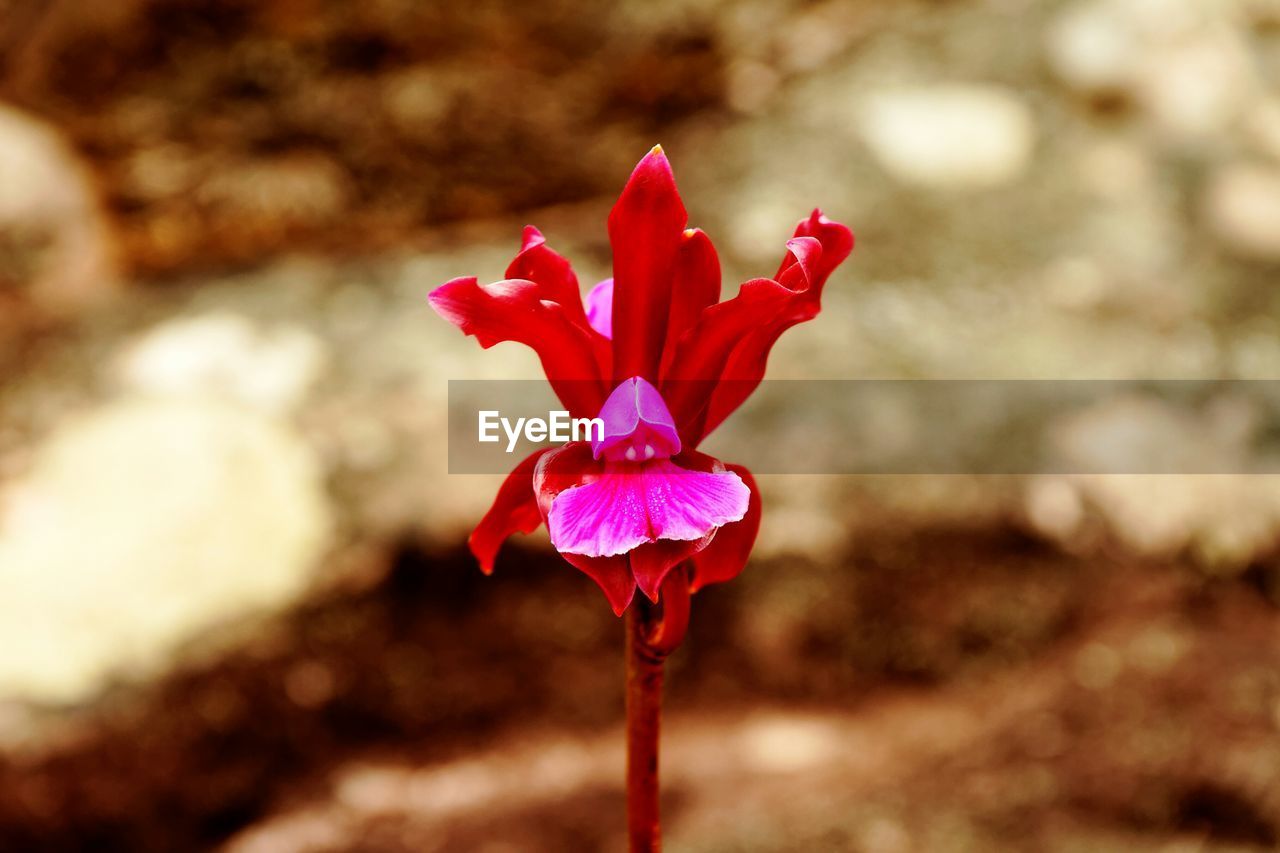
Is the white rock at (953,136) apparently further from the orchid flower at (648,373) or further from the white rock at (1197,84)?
the orchid flower at (648,373)

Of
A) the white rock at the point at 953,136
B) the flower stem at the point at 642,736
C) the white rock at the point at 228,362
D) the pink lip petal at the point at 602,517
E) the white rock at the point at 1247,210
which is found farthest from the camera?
the white rock at the point at 953,136

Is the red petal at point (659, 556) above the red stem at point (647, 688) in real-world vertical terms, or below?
above

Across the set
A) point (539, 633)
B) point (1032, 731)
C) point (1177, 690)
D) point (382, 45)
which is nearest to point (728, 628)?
point (539, 633)

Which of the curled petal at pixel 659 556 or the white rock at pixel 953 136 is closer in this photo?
the curled petal at pixel 659 556

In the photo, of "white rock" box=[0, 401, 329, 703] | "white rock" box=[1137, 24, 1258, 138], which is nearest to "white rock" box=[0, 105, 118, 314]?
"white rock" box=[0, 401, 329, 703]

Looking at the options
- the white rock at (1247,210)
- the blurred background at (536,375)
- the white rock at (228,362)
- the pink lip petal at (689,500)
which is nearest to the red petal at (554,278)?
the pink lip petal at (689,500)

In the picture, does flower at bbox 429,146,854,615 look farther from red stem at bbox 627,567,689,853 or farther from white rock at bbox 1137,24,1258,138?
white rock at bbox 1137,24,1258,138

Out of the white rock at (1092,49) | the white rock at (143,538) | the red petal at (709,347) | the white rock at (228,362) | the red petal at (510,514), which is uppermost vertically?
the white rock at (1092,49)
